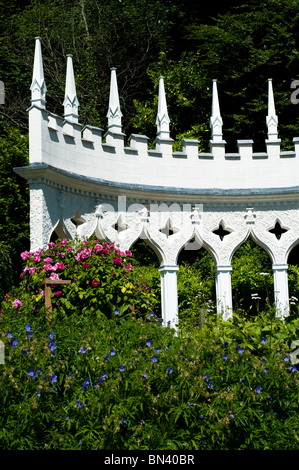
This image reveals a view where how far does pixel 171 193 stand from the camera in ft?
56.3

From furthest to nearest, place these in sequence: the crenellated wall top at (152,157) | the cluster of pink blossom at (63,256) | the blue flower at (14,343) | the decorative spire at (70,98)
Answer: the decorative spire at (70,98)
the crenellated wall top at (152,157)
the cluster of pink blossom at (63,256)
the blue flower at (14,343)

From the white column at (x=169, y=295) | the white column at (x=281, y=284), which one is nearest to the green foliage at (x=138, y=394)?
the white column at (x=169, y=295)

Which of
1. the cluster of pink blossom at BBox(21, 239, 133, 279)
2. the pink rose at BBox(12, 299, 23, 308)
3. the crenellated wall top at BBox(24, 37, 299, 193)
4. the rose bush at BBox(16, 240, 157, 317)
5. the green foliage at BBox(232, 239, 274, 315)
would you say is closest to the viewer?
the pink rose at BBox(12, 299, 23, 308)

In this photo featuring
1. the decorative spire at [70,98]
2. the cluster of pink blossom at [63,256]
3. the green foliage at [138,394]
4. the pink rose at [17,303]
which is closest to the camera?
the green foliage at [138,394]

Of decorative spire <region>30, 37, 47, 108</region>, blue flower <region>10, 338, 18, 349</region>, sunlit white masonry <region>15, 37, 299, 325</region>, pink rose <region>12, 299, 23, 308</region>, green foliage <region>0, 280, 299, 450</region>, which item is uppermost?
decorative spire <region>30, 37, 47, 108</region>

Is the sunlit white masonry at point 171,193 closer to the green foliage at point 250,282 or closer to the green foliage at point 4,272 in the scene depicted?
the green foliage at point 4,272

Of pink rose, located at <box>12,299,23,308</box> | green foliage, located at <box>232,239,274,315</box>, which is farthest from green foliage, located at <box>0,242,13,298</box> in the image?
green foliage, located at <box>232,239,274,315</box>

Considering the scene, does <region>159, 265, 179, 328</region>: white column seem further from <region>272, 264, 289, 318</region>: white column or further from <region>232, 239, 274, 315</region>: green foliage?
<region>232, 239, 274, 315</region>: green foliage

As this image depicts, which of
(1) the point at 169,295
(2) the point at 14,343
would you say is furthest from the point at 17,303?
(1) the point at 169,295

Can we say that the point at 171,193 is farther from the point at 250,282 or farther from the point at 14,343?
the point at 14,343

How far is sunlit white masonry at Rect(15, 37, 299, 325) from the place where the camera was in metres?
15.8

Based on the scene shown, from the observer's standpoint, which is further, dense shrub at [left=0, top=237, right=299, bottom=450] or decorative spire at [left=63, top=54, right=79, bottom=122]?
decorative spire at [left=63, top=54, right=79, bottom=122]

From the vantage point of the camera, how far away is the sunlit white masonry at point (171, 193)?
623 inches

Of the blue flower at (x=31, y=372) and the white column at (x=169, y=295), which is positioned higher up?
the white column at (x=169, y=295)
